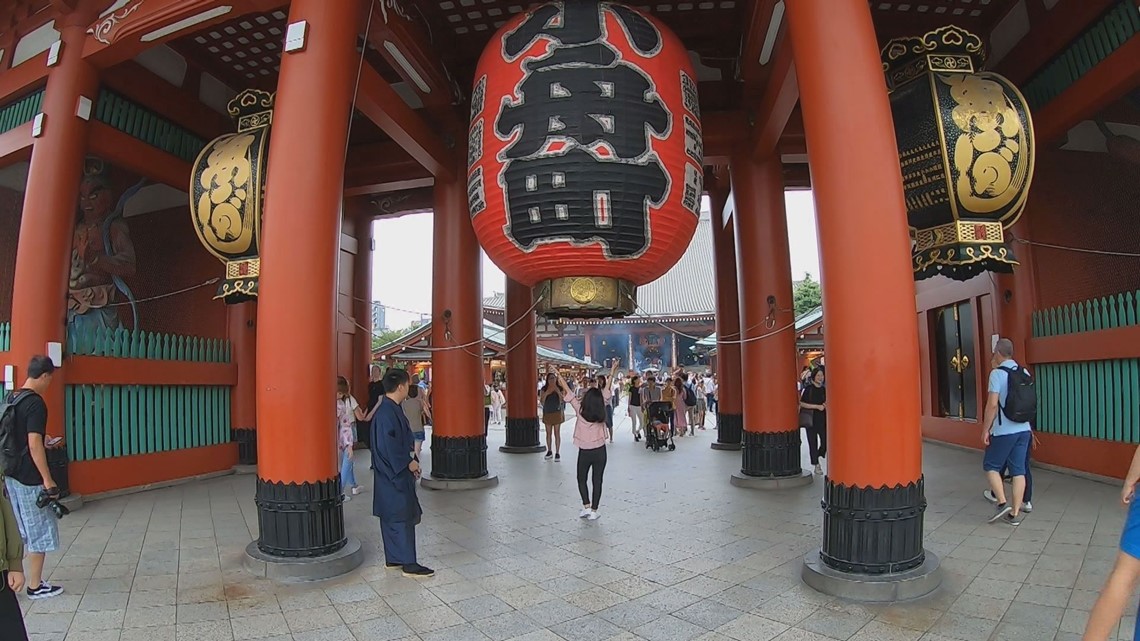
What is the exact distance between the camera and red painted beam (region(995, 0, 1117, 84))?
701cm

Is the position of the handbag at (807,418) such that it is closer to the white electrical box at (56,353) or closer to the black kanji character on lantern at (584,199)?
the black kanji character on lantern at (584,199)

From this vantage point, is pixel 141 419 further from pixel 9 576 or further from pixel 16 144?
pixel 9 576

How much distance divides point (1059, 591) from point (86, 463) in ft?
30.9

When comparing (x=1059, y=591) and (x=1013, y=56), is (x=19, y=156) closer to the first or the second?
(x=1059, y=591)

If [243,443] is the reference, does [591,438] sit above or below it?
above

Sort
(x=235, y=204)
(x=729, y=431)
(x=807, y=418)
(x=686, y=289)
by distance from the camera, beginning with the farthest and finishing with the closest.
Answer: (x=686, y=289)
(x=729, y=431)
(x=807, y=418)
(x=235, y=204)

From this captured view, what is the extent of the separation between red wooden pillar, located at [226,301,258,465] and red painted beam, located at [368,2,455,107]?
14.7 feet

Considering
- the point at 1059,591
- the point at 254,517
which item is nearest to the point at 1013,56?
the point at 1059,591

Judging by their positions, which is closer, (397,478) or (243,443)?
(397,478)

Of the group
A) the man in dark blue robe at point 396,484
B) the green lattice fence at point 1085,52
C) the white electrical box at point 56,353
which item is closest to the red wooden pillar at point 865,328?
the man in dark blue robe at point 396,484

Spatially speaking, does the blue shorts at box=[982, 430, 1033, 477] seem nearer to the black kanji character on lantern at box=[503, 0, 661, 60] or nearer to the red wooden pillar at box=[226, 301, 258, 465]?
the black kanji character on lantern at box=[503, 0, 661, 60]

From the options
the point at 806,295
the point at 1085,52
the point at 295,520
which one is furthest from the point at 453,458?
the point at 806,295

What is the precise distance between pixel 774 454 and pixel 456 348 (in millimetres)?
4169

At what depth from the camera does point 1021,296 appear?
8625 mm
